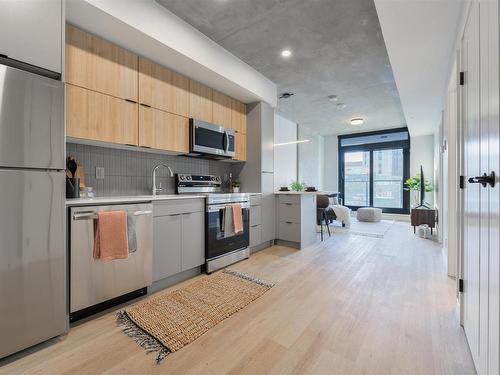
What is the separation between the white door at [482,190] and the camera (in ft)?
3.35

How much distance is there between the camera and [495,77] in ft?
3.31

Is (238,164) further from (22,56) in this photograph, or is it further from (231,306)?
(22,56)

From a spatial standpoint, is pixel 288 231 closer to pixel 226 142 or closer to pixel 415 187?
pixel 226 142

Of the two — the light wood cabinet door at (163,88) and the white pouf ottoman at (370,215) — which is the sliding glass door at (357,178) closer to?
the white pouf ottoman at (370,215)

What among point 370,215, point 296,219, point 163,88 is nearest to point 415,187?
point 370,215

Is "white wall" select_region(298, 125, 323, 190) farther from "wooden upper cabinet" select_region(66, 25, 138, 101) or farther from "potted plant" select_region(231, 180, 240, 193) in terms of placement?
"wooden upper cabinet" select_region(66, 25, 138, 101)

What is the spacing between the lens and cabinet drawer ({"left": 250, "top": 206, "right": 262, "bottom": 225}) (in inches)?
146

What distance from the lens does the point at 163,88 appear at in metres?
2.79

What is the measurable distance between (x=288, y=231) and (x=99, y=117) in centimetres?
304

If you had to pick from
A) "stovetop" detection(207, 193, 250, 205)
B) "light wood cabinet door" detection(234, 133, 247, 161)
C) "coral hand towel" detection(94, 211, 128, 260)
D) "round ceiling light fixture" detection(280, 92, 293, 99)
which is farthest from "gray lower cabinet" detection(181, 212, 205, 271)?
"round ceiling light fixture" detection(280, 92, 293, 99)

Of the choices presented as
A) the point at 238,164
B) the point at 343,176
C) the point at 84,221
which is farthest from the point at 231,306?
the point at 343,176

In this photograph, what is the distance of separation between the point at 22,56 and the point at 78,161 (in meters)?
1.12

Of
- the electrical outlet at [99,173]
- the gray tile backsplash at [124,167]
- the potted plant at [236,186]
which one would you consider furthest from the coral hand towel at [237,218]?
the electrical outlet at [99,173]

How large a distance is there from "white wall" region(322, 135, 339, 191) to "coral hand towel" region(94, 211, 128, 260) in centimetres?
764
